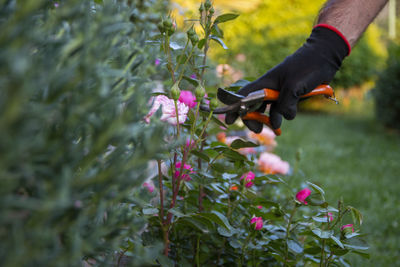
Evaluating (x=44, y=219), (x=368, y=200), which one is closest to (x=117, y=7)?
(x=44, y=219)

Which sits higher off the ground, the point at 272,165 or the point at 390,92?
the point at 272,165

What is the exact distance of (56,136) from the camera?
451mm

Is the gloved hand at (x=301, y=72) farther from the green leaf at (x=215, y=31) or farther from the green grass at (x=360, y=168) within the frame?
the green grass at (x=360, y=168)

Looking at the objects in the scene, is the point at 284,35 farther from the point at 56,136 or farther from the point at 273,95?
the point at 56,136

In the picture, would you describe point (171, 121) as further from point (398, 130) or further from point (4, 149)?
point (398, 130)

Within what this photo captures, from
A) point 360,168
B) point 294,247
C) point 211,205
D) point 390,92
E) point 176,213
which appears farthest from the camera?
point 390,92

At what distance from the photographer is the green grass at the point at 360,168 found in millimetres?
2406

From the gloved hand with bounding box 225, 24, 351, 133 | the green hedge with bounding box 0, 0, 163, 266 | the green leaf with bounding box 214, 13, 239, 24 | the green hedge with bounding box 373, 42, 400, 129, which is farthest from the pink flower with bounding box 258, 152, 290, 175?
the green hedge with bounding box 373, 42, 400, 129

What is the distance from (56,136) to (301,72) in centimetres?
103

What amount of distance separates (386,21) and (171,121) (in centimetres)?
2000

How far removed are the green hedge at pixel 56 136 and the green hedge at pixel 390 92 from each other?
19.4 feet

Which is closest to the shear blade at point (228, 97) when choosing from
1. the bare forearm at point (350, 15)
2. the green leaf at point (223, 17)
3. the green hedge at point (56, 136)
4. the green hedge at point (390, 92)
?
the green leaf at point (223, 17)

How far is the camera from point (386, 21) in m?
17.6

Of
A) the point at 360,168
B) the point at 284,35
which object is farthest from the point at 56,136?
the point at 284,35
